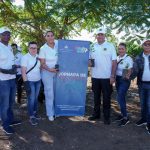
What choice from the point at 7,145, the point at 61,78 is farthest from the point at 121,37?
the point at 7,145

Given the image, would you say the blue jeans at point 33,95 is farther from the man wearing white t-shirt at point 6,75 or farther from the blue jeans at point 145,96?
the blue jeans at point 145,96

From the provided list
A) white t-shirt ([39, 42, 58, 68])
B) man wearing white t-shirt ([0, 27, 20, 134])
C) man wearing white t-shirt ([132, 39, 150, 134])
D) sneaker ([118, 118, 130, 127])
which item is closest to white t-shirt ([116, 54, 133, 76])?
man wearing white t-shirt ([132, 39, 150, 134])

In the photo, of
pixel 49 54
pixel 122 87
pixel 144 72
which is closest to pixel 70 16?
pixel 49 54

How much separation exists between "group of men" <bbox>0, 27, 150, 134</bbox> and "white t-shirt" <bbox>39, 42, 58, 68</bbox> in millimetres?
778

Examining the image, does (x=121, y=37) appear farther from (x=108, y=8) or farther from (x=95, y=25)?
(x=95, y=25)

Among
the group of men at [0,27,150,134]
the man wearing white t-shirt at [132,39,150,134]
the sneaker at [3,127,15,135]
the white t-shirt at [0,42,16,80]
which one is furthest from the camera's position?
the man wearing white t-shirt at [132,39,150,134]

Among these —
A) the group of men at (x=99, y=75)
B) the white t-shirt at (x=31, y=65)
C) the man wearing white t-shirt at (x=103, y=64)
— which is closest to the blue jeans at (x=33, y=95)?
the white t-shirt at (x=31, y=65)

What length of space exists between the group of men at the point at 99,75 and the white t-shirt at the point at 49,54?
0.78 metres

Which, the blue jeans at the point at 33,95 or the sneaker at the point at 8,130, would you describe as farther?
the blue jeans at the point at 33,95

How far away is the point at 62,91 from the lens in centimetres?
884

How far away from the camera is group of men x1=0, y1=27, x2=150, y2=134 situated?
7.50m

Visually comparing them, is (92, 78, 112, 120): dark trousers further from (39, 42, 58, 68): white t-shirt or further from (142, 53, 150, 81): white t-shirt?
(39, 42, 58, 68): white t-shirt

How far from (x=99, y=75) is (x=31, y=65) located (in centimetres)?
159

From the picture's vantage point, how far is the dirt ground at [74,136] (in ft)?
A: 23.8
